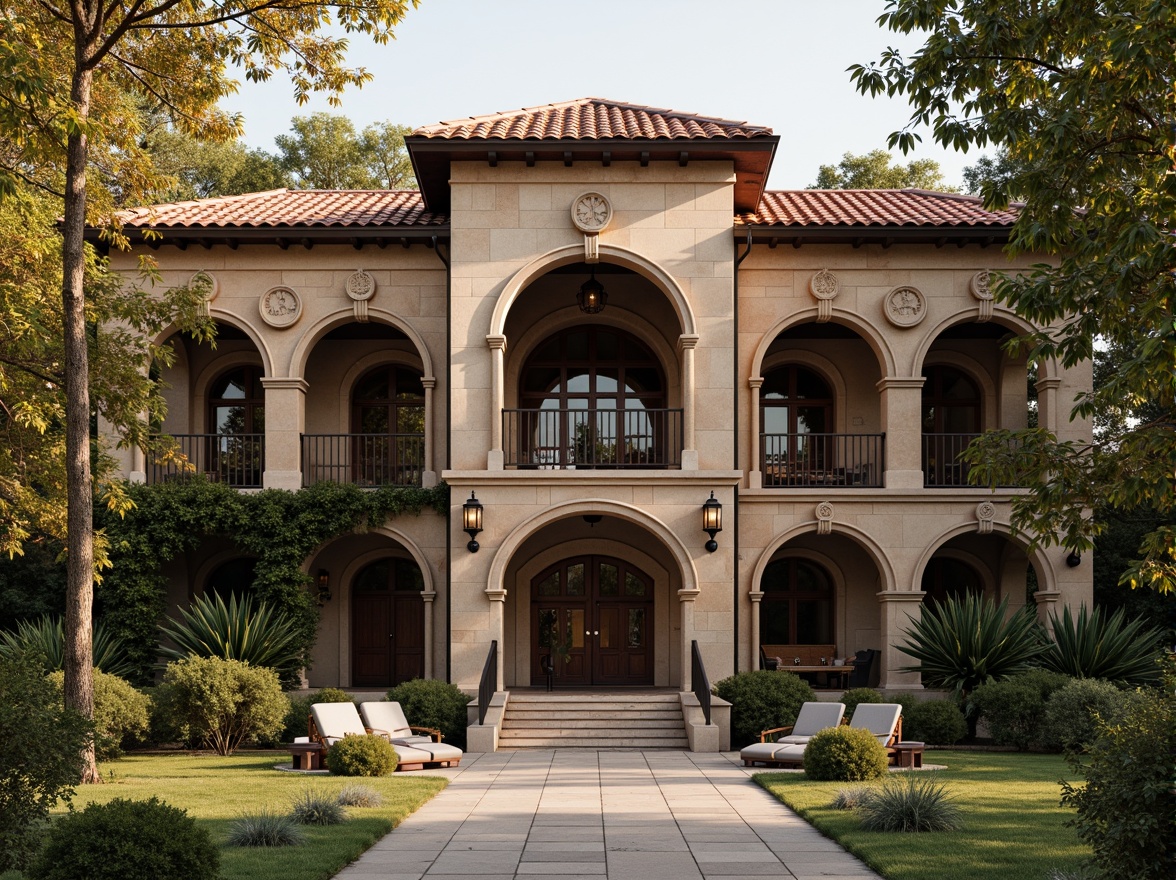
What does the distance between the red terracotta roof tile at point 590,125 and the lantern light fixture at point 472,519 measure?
19.4 feet

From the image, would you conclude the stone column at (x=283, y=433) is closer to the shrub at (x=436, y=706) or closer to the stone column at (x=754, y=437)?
the shrub at (x=436, y=706)

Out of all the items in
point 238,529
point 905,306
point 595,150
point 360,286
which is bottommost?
point 238,529

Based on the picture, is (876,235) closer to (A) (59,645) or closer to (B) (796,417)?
(B) (796,417)

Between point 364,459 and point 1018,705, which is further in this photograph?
point 364,459

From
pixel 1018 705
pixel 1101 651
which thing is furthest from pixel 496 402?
pixel 1101 651

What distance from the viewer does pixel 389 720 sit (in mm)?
16594

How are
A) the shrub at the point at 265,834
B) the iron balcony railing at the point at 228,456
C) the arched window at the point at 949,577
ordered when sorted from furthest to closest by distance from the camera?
the arched window at the point at 949,577 → the iron balcony railing at the point at 228,456 → the shrub at the point at 265,834

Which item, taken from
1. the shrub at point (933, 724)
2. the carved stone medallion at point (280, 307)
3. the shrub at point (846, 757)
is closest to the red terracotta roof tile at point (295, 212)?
the carved stone medallion at point (280, 307)

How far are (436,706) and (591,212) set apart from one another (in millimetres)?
8364

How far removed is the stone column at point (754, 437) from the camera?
21.3 meters

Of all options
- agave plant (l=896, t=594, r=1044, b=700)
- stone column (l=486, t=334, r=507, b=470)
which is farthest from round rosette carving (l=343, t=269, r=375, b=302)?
agave plant (l=896, t=594, r=1044, b=700)

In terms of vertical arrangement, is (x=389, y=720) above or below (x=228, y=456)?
Result: below

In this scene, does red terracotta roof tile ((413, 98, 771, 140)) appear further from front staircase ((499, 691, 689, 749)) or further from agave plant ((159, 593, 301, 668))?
front staircase ((499, 691, 689, 749))

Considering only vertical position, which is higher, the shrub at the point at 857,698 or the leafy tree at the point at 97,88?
the leafy tree at the point at 97,88
